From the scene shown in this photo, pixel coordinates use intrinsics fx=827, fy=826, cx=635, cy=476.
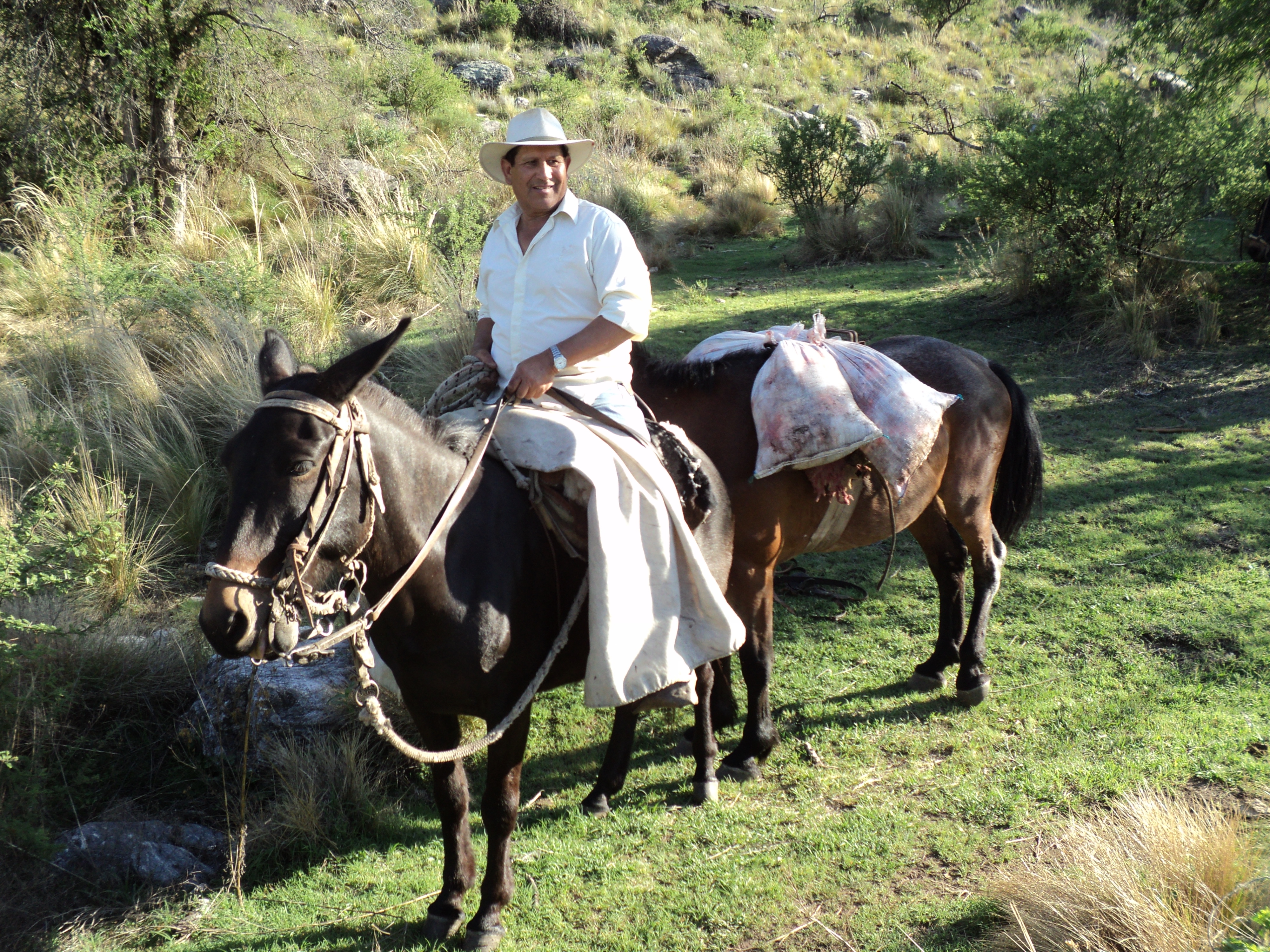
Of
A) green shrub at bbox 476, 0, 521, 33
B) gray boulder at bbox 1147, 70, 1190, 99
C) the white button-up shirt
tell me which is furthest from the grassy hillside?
green shrub at bbox 476, 0, 521, 33

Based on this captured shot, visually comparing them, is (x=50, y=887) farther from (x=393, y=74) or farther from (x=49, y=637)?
(x=393, y=74)

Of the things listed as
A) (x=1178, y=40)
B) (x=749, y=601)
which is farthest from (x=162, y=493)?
(x=1178, y=40)

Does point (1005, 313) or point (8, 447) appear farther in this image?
point (1005, 313)

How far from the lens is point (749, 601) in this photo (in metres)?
3.71

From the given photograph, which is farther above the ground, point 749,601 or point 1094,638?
point 749,601

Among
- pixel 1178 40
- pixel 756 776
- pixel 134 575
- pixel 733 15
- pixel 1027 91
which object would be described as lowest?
pixel 756 776

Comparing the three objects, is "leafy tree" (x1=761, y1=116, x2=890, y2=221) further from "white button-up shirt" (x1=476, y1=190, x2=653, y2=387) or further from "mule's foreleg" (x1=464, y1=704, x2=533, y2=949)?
"mule's foreleg" (x1=464, y1=704, x2=533, y2=949)

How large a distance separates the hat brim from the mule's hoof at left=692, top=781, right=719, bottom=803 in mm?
2619

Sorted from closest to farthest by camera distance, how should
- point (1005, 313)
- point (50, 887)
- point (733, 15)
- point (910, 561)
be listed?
point (50, 887)
point (910, 561)
point (1005, 313)
point (733, 15)

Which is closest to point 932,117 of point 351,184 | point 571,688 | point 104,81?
point 351,184

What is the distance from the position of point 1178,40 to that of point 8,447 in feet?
37.3

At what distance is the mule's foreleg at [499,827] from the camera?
2738 millimetres

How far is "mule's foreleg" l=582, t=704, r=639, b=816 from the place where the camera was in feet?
12.0

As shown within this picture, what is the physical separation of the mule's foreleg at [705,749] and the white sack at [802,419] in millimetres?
968
